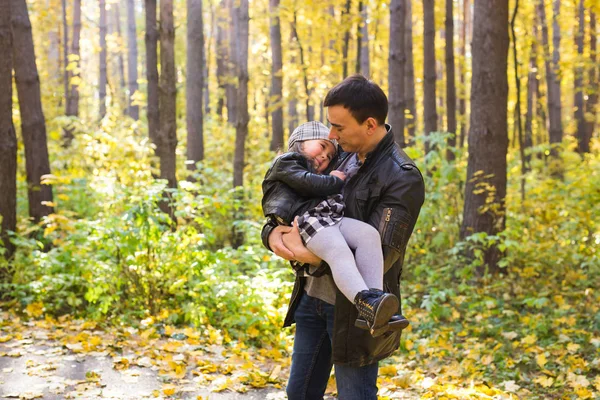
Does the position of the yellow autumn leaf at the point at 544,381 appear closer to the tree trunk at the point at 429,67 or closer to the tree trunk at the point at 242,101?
the tree trunk at the point at 242,101

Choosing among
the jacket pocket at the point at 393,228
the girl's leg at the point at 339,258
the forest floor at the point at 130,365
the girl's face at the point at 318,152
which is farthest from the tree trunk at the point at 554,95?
the girl's leg at the point at 339,258

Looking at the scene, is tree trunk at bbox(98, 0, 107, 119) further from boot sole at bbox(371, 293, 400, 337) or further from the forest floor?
boot sole at bbox(371, 293, 400, 337)

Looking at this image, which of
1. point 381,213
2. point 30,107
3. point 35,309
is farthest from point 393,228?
point 30,107

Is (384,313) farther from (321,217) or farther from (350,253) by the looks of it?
(321,217)

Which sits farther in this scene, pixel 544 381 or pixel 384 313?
pixel 544 381

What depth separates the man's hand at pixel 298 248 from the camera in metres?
2.91

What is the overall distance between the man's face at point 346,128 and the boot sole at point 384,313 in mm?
704

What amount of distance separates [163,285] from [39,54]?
2550 cm

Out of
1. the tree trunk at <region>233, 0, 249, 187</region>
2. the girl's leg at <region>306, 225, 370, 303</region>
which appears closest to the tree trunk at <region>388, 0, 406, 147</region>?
the tree trunk at <region>233, 0, 249, 187</region>

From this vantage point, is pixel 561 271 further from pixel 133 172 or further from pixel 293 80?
pixel 293 80

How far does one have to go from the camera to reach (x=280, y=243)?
3.00 meters

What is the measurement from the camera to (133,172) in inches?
377

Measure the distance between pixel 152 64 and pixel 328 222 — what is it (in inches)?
401

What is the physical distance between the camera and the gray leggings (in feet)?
8.97
